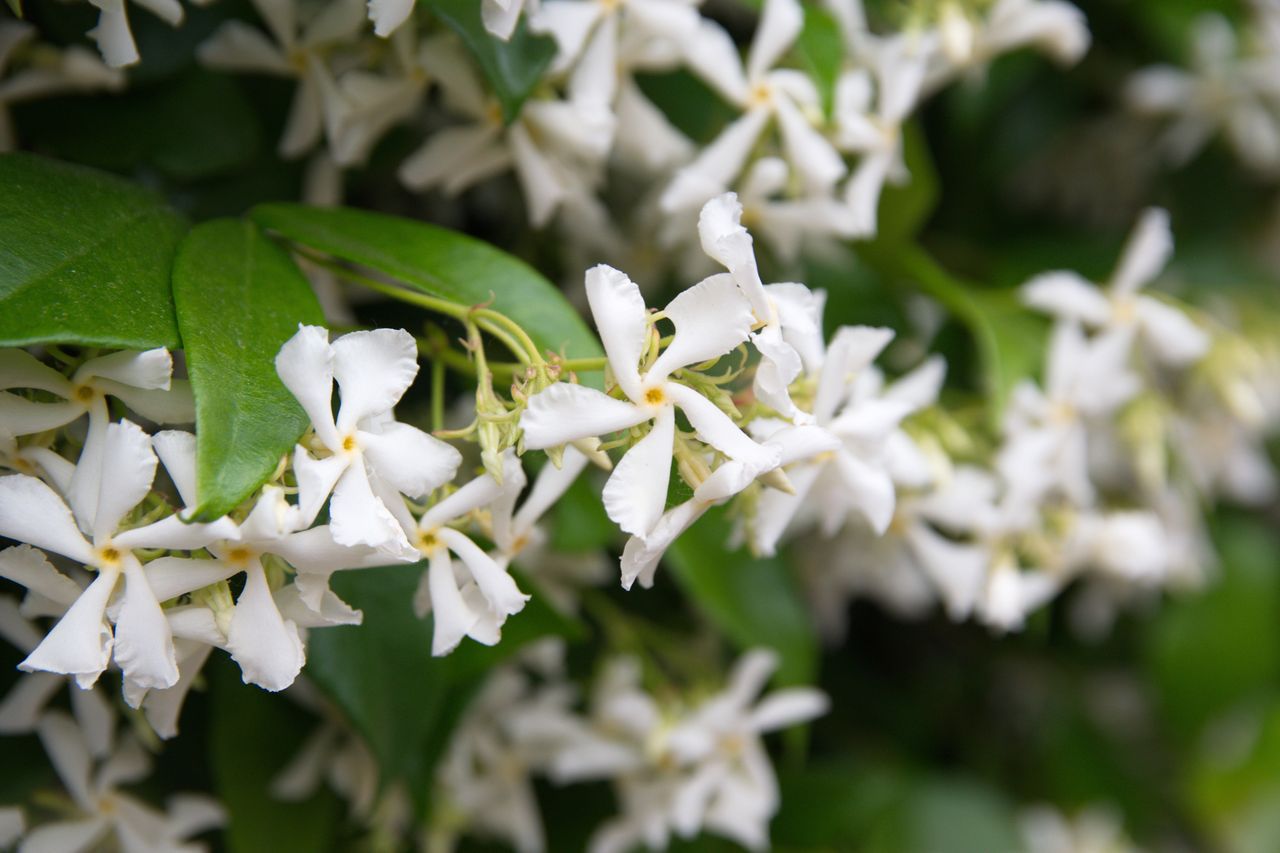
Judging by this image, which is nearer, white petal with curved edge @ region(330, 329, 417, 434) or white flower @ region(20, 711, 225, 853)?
white petal with curved edge @ region(330, 329, 417, 434)

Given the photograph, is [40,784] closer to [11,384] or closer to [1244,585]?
[11,384]

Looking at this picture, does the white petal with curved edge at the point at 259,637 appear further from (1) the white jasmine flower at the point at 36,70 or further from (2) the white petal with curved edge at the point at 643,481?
(1) the white jasmine flower at the point at 36,70

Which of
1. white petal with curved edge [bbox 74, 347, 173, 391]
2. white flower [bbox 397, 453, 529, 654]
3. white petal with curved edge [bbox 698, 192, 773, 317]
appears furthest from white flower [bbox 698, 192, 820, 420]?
white petal with curved edge [bbox 74, 347, 173, 391]

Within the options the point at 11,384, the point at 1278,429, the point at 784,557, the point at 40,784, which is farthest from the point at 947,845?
the point at 11,384

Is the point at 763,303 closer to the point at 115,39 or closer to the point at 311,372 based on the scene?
the point at 311,372

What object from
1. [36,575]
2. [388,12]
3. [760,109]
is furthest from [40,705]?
[760,109]

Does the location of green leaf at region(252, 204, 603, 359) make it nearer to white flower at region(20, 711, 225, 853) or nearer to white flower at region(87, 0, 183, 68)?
white flower at region(87, 0, 183, 68)
